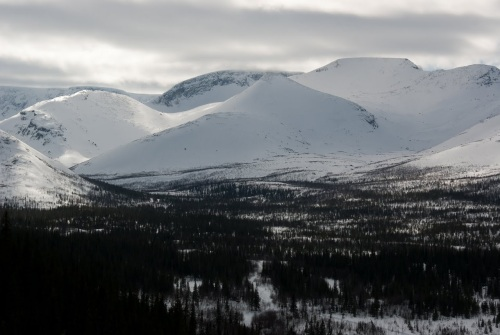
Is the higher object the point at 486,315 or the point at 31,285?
the point at 31,285

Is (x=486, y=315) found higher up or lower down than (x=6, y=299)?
lower down

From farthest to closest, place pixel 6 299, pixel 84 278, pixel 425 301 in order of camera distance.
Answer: pixel 425 301
pixel 84 278
pixel 6 299

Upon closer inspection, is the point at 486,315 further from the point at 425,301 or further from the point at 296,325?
the point at 296,325

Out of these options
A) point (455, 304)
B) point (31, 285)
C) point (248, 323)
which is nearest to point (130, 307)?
point (31, 285)

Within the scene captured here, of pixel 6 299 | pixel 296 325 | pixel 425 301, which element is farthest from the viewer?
pixel 425 301

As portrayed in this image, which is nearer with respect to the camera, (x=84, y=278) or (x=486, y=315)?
(x=84, y=278)

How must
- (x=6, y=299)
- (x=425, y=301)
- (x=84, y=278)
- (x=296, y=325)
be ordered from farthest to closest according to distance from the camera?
(x=425, y=301) < (x=296, y=325) < (x=84, y=278) < (x=6, y=299)

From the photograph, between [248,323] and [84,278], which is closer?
[84,278]


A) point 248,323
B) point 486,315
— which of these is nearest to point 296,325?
point 248,323

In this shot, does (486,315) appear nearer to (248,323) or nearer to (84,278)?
(248,323)
